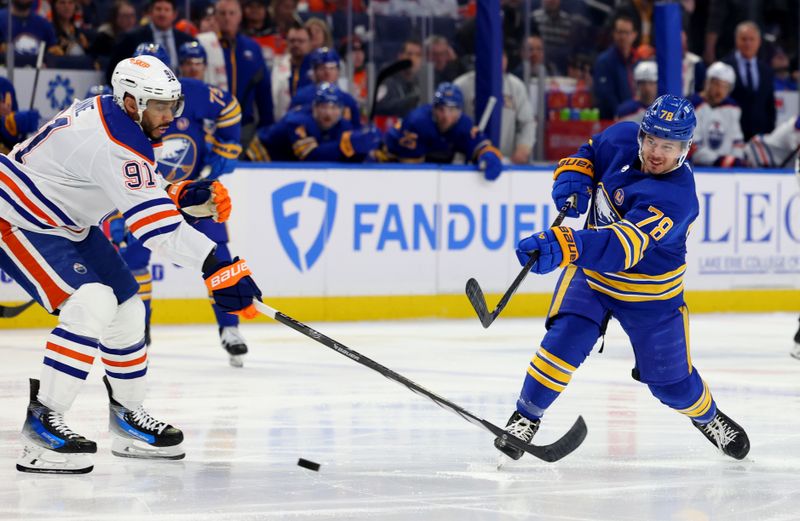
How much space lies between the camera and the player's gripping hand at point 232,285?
3645 mm

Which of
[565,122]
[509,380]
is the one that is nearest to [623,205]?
[509,380]

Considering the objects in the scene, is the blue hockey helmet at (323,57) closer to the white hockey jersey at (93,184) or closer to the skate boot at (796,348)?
the skate boot at (796,348)

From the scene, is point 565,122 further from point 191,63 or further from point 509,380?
point 509,380

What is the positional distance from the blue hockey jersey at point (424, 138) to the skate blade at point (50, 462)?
16.1ft

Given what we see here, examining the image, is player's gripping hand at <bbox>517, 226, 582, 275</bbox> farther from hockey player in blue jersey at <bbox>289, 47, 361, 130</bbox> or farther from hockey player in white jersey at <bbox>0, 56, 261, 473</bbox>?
hockey player in blue jersey at <bbox>289, 47, 361, 130</bbox>

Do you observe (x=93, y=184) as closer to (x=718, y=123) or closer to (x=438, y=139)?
(x=438, y=139)

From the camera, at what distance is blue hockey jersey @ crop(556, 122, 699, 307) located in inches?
144

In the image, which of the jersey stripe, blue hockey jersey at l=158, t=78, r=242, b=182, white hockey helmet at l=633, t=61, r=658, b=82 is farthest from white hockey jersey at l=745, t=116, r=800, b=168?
the jersey stripe

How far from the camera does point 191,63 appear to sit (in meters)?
7.05

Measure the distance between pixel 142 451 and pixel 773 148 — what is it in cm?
646

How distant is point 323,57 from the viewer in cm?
796

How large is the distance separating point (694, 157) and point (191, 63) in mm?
3710

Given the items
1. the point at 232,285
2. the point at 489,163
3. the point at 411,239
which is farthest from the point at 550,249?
the point at 489,163

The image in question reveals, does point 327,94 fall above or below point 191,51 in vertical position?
below
